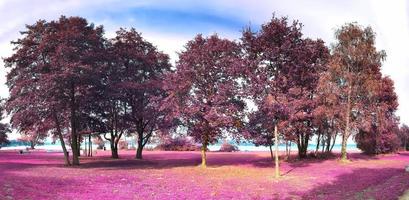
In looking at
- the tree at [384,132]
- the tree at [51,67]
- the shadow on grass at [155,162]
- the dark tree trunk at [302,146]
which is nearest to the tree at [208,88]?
the shadow on grass at [155,162]

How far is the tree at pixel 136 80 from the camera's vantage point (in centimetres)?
5672

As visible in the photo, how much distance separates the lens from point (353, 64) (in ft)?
181

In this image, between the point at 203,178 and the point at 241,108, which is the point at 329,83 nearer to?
the point at 241,108

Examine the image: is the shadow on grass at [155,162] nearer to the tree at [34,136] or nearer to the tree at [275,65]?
the tree at [34,136]

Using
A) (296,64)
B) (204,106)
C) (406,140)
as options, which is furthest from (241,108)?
(406,140)

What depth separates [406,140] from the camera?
100875mm

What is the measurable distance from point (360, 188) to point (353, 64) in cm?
3008

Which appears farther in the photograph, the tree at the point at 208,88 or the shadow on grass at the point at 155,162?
the shadow on grass at the point at 155,162

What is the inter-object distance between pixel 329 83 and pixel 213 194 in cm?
3127

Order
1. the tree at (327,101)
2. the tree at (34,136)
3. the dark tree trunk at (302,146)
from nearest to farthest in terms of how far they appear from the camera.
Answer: the tree at (327,101)
the tree at (34,136)
the dark tree trunk at (302,146)

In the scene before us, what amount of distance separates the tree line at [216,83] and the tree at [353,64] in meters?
0.12

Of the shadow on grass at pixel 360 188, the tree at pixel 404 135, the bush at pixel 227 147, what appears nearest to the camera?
the shadow on grass at pixel 360 188

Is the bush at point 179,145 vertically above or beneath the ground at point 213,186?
above

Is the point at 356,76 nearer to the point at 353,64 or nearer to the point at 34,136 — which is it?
the point at 353,64
